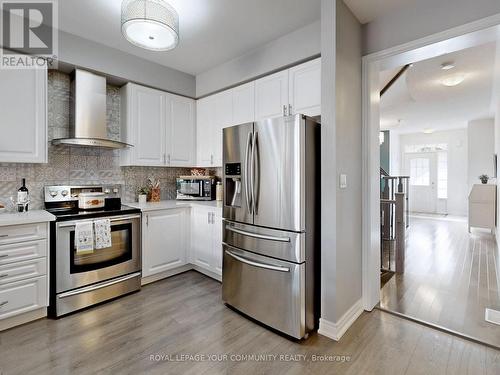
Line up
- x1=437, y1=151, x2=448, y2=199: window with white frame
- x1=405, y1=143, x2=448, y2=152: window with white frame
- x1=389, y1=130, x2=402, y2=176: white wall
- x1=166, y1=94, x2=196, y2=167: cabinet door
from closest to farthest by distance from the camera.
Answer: x1=166, y1=94, x2=196, y2=167: cabinet door, x1=437, y1=151, x2=448, y2=199: window with white frame, x1=405, y1=143, x2=448, y2=152: window with white frame, x1=389, y1=130, x2=402, y2=176: white wall

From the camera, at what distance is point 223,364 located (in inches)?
70.6

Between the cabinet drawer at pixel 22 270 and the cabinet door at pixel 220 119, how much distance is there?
215 centimetres

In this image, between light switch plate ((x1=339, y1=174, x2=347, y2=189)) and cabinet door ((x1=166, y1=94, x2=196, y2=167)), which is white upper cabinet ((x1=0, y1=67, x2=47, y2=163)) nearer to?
Answer: cabinet door ((x1=166, y1=94, x2=196, y2=167))

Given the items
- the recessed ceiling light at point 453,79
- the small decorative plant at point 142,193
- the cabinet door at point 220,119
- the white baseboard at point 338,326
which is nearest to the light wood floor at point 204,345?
the white baseboard at point 338,326

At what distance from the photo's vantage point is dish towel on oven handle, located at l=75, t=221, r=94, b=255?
243cm

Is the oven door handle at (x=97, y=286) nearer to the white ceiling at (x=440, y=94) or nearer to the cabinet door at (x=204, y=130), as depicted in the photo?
the cabinet door at (x=204, y=130)

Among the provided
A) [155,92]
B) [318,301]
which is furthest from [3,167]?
[318,301]

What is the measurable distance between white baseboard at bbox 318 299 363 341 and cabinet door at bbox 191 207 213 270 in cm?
149

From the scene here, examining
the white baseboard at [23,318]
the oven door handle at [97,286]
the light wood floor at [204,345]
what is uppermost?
the oven door handle at [97,286]

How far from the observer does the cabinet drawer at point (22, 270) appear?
214cm

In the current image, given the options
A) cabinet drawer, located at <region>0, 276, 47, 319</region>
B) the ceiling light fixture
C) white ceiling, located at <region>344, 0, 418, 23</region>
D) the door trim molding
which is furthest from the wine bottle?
white ceiling, located at <region>344, 0, 418, 23</region>

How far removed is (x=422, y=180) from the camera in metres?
8.83

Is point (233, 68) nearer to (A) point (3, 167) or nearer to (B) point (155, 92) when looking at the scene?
(B) point (155, 92)

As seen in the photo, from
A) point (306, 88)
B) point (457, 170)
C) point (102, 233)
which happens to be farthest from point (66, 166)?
point (457, 170)
